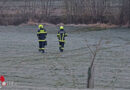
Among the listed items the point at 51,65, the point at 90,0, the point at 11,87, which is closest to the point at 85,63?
the point at 51,65

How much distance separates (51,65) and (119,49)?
6.02 metres

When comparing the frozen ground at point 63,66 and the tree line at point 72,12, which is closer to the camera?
the frozen ground at point 63,66

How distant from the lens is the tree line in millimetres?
34219

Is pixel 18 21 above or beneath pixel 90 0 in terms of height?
beneath

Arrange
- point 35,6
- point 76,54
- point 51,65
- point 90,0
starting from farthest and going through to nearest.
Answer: point 35,6, point 90,0, point 76,54, point 51,65

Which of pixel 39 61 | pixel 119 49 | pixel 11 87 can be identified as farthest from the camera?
pixel 119 49

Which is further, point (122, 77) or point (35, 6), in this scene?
point (35, 6)

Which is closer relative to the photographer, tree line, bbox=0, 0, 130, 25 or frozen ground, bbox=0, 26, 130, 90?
frozen ground, bbox=0, 26, 130, 90

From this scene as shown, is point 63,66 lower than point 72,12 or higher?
higher

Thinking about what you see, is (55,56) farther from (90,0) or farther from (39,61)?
(90,0)

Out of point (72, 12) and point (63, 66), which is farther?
point (72, 12)

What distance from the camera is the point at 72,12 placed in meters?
36.6

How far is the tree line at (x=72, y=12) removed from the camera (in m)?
34.2

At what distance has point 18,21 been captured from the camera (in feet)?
120
